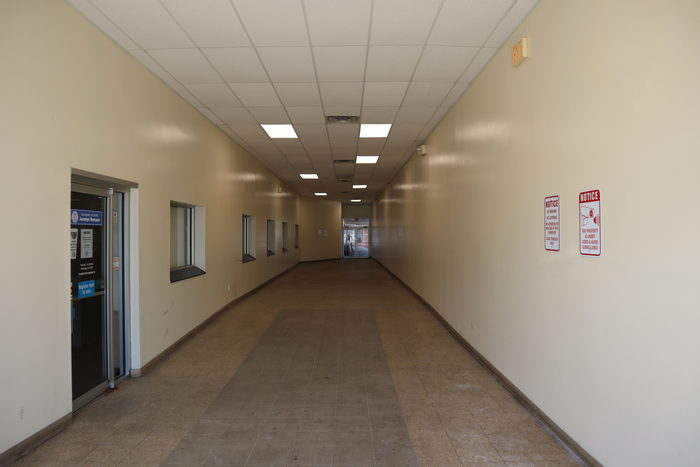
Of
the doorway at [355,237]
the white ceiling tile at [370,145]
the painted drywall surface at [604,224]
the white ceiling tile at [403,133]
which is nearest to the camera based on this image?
the painted drywall surface at [604,224]

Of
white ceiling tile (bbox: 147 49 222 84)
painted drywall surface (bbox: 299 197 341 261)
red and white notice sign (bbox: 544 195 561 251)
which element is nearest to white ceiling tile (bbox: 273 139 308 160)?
white ceiling tile (bbox: 147 49 222 84)

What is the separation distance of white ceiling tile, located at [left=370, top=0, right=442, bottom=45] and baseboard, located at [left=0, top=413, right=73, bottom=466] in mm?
3786

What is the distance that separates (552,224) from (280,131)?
5084 mm

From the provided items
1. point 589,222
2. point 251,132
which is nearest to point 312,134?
point 251,132

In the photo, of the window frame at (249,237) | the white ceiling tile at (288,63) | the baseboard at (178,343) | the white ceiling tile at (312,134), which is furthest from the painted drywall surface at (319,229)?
the white ceiling tile at (288,63)

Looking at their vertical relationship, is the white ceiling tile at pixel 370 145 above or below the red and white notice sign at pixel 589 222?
above

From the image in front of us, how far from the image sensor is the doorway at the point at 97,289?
3.33 m

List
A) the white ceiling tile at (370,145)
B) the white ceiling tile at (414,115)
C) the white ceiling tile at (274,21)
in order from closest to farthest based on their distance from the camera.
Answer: the white ceiling tile at (274,21)
the white ceiling tile at (414,115)
the white ceiling tile at (370,145)

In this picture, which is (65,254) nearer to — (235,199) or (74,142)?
(74,142)

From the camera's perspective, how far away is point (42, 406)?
9.23 feet

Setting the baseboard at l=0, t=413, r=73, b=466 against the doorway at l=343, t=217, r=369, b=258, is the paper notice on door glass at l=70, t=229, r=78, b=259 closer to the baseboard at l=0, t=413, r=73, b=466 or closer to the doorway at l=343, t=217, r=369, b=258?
the baseboard at l=0, t=413, r=73, b=466

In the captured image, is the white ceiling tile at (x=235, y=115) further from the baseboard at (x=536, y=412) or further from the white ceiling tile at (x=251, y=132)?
the baseboard at (x=536, y=412)

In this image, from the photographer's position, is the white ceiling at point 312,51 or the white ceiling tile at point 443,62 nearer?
the white ceiling at point 312,51

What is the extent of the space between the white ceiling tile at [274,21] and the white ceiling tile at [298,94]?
1.06m
